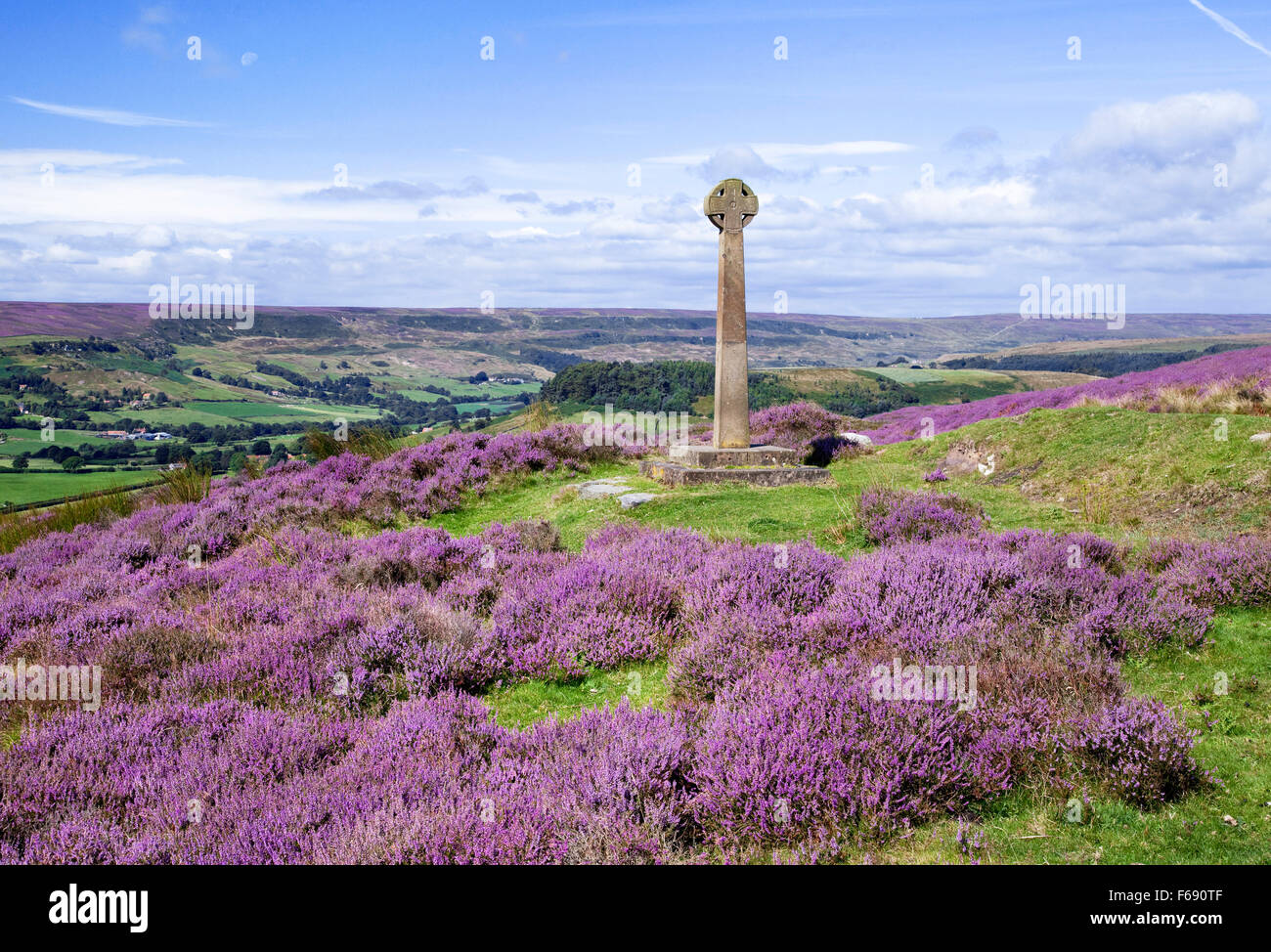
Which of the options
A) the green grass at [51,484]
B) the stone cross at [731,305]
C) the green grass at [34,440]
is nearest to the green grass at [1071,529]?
the stone cross at [731,305]

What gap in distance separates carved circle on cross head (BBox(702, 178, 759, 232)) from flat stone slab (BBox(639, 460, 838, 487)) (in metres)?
4.34

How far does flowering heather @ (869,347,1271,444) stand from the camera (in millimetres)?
17047

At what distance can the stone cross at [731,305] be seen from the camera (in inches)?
528

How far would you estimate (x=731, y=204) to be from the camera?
13.4 m

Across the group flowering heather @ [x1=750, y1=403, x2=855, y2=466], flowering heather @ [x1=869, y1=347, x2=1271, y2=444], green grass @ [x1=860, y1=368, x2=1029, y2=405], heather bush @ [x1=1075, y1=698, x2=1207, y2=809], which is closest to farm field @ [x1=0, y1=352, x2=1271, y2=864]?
heather bush @ [x1=1075, y1=698, x2=1207, y2=809]

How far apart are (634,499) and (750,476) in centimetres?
245

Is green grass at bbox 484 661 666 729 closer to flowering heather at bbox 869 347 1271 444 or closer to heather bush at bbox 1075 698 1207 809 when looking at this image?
heather bush at bbox 1075 698 1207 809

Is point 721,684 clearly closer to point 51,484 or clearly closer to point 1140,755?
point 1140,755

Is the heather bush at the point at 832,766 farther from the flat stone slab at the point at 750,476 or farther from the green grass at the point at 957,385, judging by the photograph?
the green grass at the point at 957,385

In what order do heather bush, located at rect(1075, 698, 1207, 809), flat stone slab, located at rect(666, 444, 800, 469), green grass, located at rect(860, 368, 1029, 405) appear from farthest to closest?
green grass, located at rect(860, 368, 1029, 405) → flat stone slab, located at rect(666, 444, 800, 469) → heather bush, located at rect(1075, 698, 1207, 809)

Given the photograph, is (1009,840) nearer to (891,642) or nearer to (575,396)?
(891,642)

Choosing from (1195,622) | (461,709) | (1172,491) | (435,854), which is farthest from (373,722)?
(1172,491)
